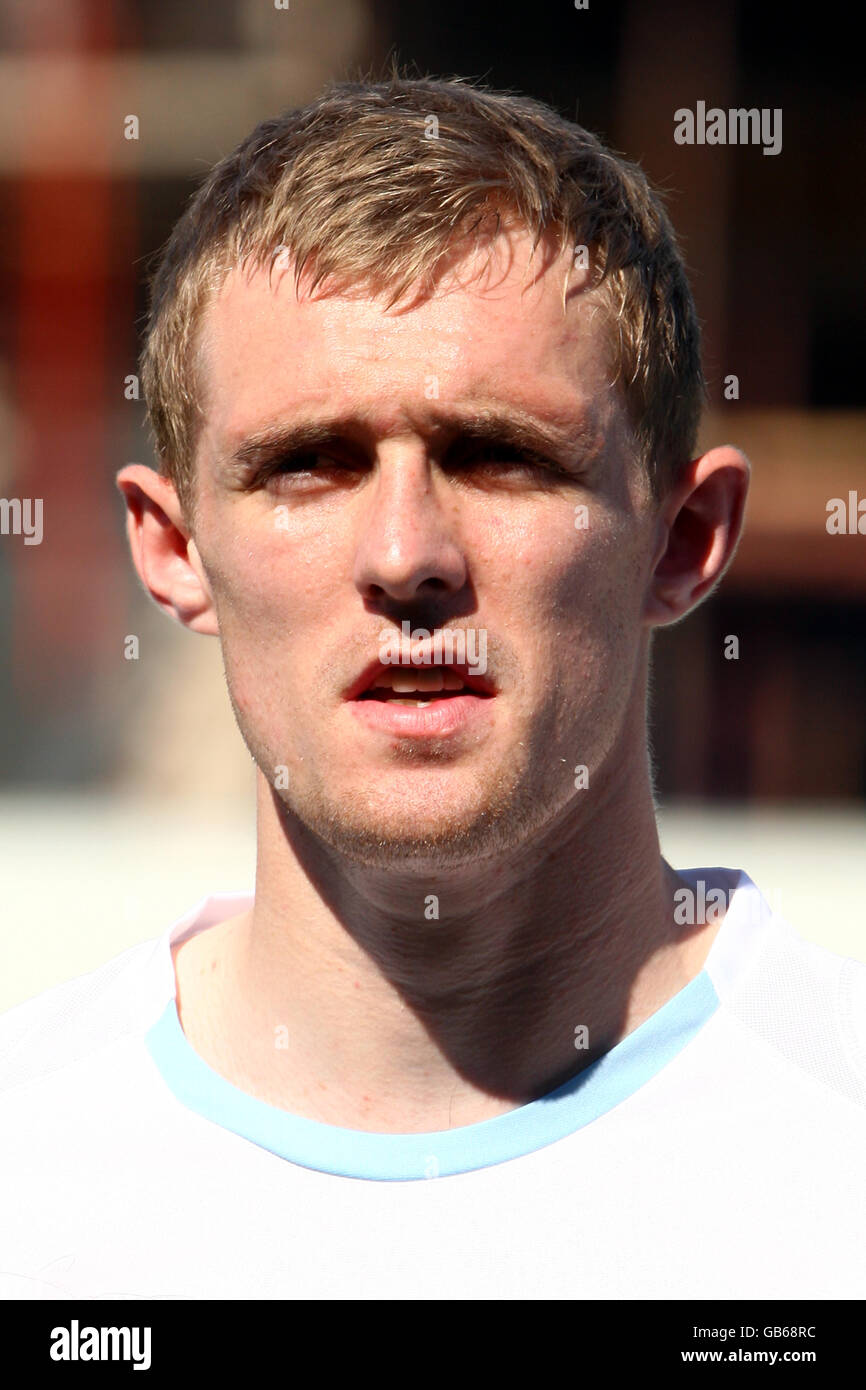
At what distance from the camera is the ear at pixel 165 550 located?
7.91 ft

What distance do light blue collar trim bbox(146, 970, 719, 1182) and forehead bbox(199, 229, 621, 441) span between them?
0.85 meters

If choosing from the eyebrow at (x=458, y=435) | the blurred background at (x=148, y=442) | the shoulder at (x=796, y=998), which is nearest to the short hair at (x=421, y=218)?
the eyebrow at (x=458, y=435)

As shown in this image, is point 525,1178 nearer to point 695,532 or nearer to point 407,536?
point 407,536

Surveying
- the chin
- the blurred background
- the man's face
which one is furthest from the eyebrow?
the blurred background

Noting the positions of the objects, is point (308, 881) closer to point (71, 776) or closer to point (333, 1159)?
point (333, 1159)

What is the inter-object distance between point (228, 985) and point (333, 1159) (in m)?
0.37

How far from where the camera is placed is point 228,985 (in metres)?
2.45

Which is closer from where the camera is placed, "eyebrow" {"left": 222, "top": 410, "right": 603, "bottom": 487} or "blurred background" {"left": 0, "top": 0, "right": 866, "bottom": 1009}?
"eyebrow" {"left": 222, "top": 410, "right": 603, "bottom": 487}

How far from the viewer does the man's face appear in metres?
2.04

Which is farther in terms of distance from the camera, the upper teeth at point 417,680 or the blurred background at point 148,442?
the blurred background at point 148,442

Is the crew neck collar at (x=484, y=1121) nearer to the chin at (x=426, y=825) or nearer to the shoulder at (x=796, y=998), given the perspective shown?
the shoulder at (x=796, y=998)

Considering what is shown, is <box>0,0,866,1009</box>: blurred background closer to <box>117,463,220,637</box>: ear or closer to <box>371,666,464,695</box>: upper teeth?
<box>117,463,220,637</box>: ear

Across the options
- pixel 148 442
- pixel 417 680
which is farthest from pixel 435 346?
pixel 148 442

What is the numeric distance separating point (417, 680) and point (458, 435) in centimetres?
32
